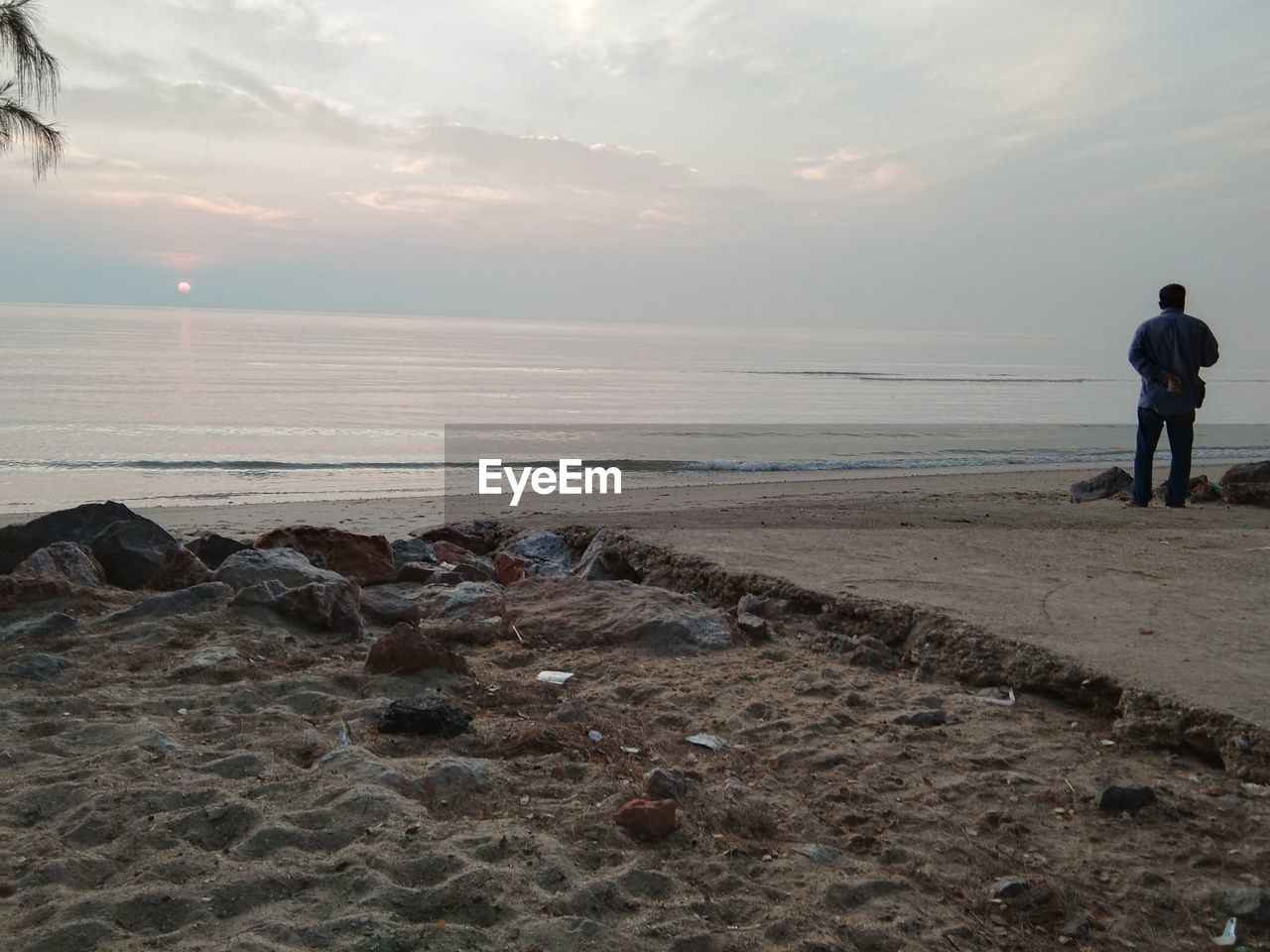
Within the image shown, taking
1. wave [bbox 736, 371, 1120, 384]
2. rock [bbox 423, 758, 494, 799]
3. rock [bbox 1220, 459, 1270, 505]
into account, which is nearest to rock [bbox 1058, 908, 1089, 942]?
rock [bbox 423, 758, 494, 799]

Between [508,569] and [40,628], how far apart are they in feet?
9.68

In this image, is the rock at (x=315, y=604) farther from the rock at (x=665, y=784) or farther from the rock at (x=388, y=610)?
the rock at (x=665, y=784)

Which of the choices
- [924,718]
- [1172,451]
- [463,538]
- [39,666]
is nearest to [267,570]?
[39,666]

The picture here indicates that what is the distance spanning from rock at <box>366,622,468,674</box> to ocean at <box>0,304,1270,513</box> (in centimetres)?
983

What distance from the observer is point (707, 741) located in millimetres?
3648

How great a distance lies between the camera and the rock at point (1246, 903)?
2502 millimetres

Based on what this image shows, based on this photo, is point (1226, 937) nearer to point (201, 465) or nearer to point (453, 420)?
point (201, 465)

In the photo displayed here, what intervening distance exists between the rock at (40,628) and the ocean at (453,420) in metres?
8.96

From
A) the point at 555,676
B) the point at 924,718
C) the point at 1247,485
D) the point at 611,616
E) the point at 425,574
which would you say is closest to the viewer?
the point at 924,718

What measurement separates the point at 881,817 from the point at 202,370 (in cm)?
3998

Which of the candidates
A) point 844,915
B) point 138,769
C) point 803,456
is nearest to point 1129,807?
point 844,915

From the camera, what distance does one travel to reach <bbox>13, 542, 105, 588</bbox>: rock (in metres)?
5.19

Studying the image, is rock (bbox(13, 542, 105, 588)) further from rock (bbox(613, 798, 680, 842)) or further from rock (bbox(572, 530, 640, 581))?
rock (bbox(613, 798, 680, 842))

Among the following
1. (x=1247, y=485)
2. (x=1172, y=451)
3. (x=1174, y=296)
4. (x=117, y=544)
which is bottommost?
(x=117, y=544)
